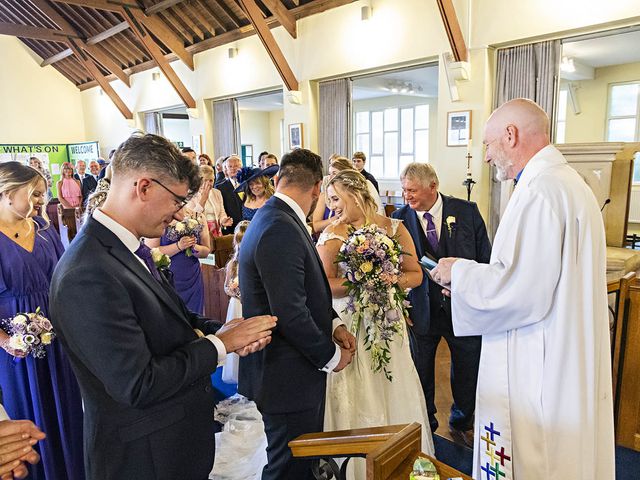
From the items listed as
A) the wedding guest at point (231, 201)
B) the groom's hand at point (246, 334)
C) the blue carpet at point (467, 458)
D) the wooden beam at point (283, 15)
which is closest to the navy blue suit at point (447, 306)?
the blue carpet at point (467, 458)

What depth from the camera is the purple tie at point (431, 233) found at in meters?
2.89

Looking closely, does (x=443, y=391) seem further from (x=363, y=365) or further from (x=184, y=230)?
(x=184, y=230)

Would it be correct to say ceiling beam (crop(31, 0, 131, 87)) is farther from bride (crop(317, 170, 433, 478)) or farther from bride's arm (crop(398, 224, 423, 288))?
bride's arm (crop(398, 224, 423, 288))

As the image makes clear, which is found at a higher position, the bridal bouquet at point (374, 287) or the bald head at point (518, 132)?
the bald head at point (518, 132)

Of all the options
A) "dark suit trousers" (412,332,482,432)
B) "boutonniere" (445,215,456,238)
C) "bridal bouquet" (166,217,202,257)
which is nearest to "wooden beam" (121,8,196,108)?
"bridal bouquet" (166,217,202,257)

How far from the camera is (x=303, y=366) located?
74.3 inches

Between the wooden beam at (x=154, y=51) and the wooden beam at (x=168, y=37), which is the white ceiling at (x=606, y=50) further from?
the wooden beam at (x=154, y=51)

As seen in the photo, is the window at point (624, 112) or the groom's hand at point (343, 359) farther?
the window at point (624, 112)

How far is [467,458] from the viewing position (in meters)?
2.74

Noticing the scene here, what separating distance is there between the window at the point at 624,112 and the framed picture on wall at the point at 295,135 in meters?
6.85

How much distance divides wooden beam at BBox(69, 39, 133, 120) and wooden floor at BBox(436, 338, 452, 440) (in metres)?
12.9

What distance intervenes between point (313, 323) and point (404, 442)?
30.3 inches

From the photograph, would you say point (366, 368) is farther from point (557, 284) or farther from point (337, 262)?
point (557, 284)

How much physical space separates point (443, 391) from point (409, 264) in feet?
5.08
